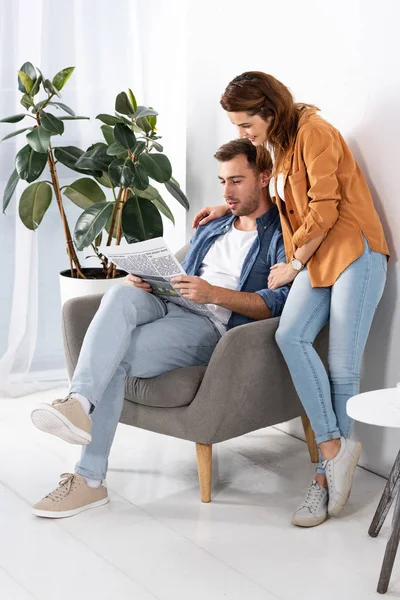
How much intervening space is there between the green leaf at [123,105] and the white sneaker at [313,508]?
5.27 ft

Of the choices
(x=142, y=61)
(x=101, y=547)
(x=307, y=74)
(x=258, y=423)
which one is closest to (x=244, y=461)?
(x=258, y=423)

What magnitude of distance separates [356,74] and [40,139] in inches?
47.6

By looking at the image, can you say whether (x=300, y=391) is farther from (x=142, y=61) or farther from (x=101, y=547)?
(x=142, y=61)

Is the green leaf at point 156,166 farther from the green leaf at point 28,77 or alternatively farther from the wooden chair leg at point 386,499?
the wooden chair leg at point 386,499

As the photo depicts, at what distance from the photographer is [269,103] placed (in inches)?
106

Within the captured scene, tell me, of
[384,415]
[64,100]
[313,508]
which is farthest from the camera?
[64,100]

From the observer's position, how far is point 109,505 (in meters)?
2.76

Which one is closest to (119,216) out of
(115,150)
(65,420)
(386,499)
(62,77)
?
(115,150)

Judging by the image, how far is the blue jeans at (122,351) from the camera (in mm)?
2652

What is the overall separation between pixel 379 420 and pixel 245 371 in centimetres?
59

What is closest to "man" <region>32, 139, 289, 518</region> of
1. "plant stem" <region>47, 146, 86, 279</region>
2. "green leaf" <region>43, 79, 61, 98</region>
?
"plant stem" <region>47, 146, 86, 279</region>

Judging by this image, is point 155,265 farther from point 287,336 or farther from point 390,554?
point 390,554

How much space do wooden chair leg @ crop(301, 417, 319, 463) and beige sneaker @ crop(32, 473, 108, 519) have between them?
753 millimetres

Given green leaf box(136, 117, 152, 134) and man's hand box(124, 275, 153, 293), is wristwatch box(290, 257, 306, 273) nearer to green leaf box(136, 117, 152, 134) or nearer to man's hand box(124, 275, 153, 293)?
man's hand box(124, 275, 153, 293)
